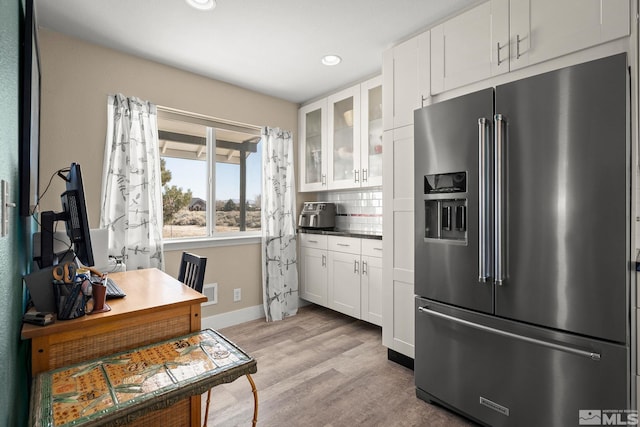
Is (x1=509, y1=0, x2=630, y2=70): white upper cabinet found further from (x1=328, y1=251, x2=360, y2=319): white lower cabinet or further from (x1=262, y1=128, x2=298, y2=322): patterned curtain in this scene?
(x1=262, y1=128, x2=298, y2=322): patterned curtain

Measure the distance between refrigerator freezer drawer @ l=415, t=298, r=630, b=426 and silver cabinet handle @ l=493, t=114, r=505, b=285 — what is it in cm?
29

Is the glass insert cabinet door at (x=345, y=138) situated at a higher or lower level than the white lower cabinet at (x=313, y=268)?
higher

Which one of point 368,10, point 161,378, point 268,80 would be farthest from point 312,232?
point 161,378

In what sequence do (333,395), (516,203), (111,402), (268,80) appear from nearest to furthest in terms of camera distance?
1. (111,402)
2. (516,203)
3. (333,395)
4. (268,80)

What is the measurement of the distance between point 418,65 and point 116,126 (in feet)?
7.91

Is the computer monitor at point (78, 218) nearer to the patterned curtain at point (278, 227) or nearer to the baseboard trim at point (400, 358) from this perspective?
Result: the baseboard trim at point (400, 358)

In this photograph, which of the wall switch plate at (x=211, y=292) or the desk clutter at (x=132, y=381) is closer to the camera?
the desk clutter at (x=132, y=381)

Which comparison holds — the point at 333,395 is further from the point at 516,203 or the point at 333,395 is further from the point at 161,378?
the point at 516,203

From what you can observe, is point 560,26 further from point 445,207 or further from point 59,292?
point 59,292

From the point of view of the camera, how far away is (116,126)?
2.61 meters

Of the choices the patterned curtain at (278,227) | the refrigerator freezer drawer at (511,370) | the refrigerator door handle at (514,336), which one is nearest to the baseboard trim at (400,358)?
the refrigerator freezer drawer at (511,370)

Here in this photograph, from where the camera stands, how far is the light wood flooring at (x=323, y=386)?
1876 millimetres

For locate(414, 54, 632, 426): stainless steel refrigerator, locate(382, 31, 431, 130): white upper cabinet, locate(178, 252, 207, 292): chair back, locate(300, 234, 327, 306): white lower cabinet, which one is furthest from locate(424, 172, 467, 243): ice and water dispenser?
locate(300, 234, 327, 306): white lower cabinet

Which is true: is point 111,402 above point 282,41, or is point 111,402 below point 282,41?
below
